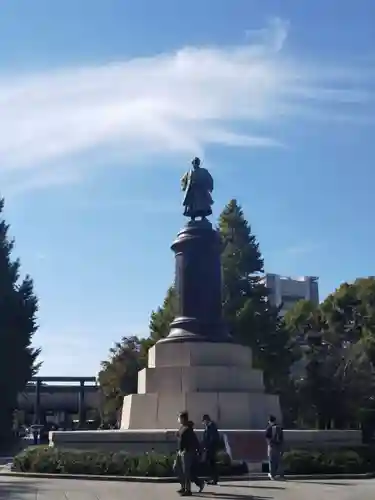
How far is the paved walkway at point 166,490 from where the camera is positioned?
1455 cm

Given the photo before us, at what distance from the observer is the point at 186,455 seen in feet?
49.6

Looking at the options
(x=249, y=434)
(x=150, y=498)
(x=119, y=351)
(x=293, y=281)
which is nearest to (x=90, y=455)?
(x=249, y=434)

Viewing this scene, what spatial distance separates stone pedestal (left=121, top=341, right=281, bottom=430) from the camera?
23.0m

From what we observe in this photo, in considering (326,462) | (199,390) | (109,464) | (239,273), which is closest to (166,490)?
(109,464)

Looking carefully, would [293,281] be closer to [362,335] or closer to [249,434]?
[362,335]

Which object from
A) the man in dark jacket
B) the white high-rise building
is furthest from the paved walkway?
the white high-rise building

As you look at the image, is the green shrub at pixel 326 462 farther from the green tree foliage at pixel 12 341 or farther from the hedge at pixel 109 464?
the green tree foliage at pixel 12 341

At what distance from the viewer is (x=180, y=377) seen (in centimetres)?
2372

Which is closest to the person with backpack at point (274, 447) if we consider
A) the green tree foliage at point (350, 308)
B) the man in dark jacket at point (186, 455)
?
the man in dark jacket at point (186, 455)

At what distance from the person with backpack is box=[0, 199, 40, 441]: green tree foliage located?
27849 millimetres

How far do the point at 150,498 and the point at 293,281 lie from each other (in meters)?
119

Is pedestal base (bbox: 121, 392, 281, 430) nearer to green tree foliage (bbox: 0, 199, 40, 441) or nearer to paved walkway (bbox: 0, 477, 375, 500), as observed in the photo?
paved walkway (bbox: 0, 477, 375, 500)

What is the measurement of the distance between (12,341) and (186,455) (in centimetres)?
3086

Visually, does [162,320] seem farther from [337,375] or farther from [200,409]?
[200,409]
